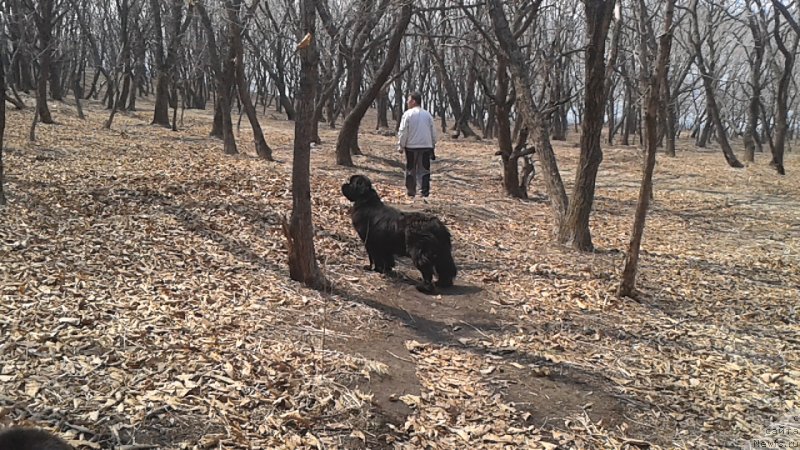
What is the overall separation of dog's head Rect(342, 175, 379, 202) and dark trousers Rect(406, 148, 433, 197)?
337cm

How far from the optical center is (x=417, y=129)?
977cm

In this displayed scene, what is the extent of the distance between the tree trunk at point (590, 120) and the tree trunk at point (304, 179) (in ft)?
12.5

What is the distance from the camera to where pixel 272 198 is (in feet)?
27.9

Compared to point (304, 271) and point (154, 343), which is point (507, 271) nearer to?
point (304, 271)

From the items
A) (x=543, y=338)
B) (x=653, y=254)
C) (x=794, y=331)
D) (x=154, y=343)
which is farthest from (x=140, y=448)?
(x=653, y=254)

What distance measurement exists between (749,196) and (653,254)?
7609 mm

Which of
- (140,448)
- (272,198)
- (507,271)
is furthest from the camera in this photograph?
(272,198)

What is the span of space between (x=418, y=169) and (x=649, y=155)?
4794 mm

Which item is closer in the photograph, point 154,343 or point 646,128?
point 154,343

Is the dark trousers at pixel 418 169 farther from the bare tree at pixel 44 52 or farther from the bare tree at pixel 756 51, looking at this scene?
the bare tree at pixel 756 51

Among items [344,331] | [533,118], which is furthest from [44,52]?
[344,331]

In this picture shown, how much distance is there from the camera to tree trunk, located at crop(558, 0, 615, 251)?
→ 725 cm

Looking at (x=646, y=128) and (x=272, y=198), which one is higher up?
(x=646, y=128)

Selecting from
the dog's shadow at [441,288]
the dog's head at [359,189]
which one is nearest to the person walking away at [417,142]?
the dog's head at [359,189]
